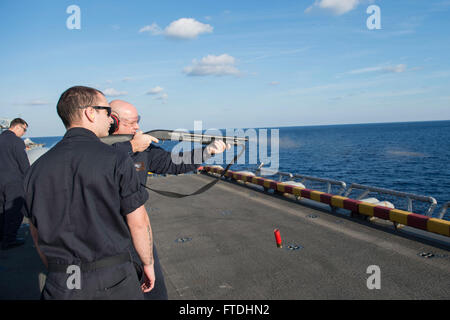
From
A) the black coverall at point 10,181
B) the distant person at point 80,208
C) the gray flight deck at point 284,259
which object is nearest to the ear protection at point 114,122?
the distant person at point 80,208

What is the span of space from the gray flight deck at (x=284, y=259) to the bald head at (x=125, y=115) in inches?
95.5

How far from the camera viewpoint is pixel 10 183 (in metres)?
5.74

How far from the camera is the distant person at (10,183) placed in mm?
5719

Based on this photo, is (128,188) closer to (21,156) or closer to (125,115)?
(125,115)

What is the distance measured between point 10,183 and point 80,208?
16.4ft

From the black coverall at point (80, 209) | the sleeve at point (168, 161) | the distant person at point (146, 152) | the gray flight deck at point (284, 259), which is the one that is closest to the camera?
the black coverall at point (80, 209)

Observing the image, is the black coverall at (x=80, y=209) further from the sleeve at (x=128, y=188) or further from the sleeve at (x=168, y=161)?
the sleeve at (x=168, y=161)

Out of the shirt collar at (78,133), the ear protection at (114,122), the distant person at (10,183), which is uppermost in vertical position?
the ear protection at (114,122)

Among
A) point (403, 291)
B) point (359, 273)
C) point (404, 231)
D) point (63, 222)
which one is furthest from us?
point (404, 231)
